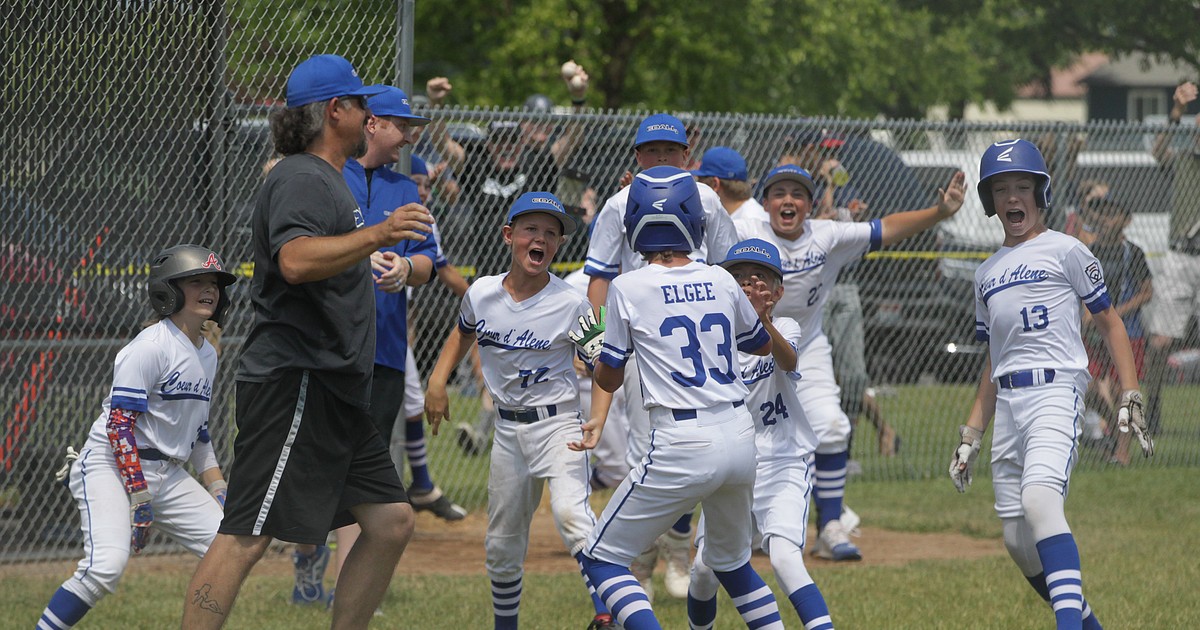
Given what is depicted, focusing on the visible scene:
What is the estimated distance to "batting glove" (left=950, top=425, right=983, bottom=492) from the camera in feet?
18.4

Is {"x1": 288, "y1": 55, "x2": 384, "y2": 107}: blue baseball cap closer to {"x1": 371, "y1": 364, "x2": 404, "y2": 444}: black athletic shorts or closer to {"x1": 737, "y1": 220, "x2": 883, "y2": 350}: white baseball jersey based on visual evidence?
{"x1": 371, "y1": 364, "x2": 404, "y2": 444}: black athletic shorts

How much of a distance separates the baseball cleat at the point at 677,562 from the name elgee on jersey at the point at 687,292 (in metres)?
2.45

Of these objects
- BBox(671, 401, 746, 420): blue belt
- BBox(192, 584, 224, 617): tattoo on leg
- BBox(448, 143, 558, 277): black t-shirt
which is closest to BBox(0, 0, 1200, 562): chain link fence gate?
BBox(448, 143, 558, 277): black t-shirt

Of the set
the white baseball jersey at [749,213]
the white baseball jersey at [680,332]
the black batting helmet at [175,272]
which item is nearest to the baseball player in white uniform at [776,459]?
the white baseball jersey at [680,332]

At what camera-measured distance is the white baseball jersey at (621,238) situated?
6340 millimetres

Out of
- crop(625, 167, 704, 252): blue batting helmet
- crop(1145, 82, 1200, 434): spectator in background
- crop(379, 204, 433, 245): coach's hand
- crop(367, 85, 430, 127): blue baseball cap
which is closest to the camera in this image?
crop(379, 204, 433, 245): coach's hand

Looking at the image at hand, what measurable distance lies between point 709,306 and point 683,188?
17.1 inches

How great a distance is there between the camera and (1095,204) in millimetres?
10672

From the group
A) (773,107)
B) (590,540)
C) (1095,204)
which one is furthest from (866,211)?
(773,107)

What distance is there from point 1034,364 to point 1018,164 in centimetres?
80

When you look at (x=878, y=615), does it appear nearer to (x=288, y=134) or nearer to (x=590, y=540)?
(x=590, y=540)

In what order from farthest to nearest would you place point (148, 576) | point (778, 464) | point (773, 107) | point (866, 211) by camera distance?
point (773, 107) < point (866, 211) < point (148, 576) < point (778, 464)

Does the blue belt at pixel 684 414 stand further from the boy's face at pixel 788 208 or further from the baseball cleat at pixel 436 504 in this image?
the baseball cleat at pixel 436 504

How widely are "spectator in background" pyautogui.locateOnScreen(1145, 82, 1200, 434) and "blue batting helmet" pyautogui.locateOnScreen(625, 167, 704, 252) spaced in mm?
7108
